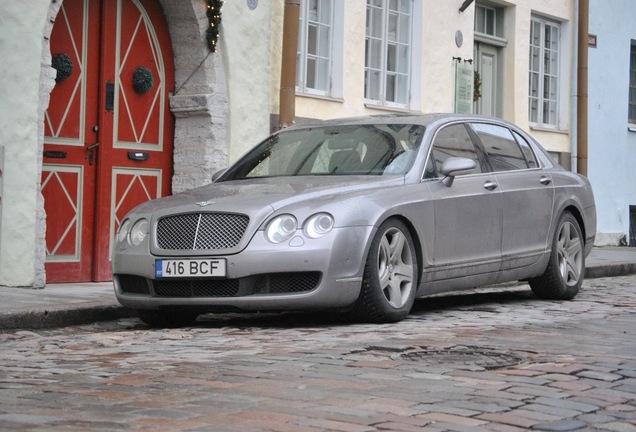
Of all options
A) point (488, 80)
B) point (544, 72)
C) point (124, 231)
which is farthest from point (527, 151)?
point (544, 72)

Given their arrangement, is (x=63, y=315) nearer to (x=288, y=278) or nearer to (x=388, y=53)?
(x=288, y=278)

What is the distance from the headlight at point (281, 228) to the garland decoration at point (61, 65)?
4.74m

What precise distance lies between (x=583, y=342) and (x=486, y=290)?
5.09 meters

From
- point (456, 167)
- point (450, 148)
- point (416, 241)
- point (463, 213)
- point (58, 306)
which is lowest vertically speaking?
point (58, 306)

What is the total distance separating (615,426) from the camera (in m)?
5.00

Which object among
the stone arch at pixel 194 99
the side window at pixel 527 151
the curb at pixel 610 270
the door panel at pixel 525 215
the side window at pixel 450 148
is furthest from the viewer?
the curb at pixel 610 270

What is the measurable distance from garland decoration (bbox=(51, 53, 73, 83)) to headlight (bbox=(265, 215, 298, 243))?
4.74 meters

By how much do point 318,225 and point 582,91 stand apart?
544 inches

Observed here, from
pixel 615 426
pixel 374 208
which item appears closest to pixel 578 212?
pixel 374 208

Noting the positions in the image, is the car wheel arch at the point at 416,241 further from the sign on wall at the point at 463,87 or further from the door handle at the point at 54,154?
the sign on wall at the point at 463,87

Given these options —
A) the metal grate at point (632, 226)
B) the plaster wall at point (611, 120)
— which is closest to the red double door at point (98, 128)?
the plaster wall at point (611, 120)

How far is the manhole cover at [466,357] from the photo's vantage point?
6.65 m

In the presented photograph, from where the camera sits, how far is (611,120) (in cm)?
2247

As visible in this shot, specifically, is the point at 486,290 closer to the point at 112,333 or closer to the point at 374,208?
the point at 374,208
